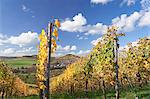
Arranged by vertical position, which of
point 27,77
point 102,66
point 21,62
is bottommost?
point 102,66

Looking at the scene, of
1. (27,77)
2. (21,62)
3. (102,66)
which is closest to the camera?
(102,66)

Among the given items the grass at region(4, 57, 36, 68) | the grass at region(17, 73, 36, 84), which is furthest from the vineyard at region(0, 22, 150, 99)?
the grass at region(4, 57, 36, 68)

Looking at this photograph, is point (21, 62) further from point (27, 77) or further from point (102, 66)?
point (102, 66)

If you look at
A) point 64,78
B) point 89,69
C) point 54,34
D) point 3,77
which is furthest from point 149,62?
point 54,34

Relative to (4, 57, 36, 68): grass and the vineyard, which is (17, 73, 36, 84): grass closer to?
(4, 57, 36, 68): grass

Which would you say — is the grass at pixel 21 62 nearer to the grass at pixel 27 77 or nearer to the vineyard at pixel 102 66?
the grass at pixel 27 77

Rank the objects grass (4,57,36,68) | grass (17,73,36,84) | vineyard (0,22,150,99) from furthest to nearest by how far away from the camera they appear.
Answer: grass (4,57,36,68)
grass (17,73,36,84)
vineyard (0,22,150,99)

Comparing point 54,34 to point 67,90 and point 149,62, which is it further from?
point 67,90

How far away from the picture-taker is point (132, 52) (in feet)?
109

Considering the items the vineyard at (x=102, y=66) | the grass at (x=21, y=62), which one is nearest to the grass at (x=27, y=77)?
the grass at (x=21, y=62)

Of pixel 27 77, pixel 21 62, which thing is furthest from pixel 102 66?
pixel 21 62

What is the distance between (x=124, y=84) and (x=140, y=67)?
20503mm

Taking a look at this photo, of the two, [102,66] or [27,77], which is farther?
[27,77]

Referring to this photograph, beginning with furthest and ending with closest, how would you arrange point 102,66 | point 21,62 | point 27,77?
point 21,62
point 27,77
point 102,66
